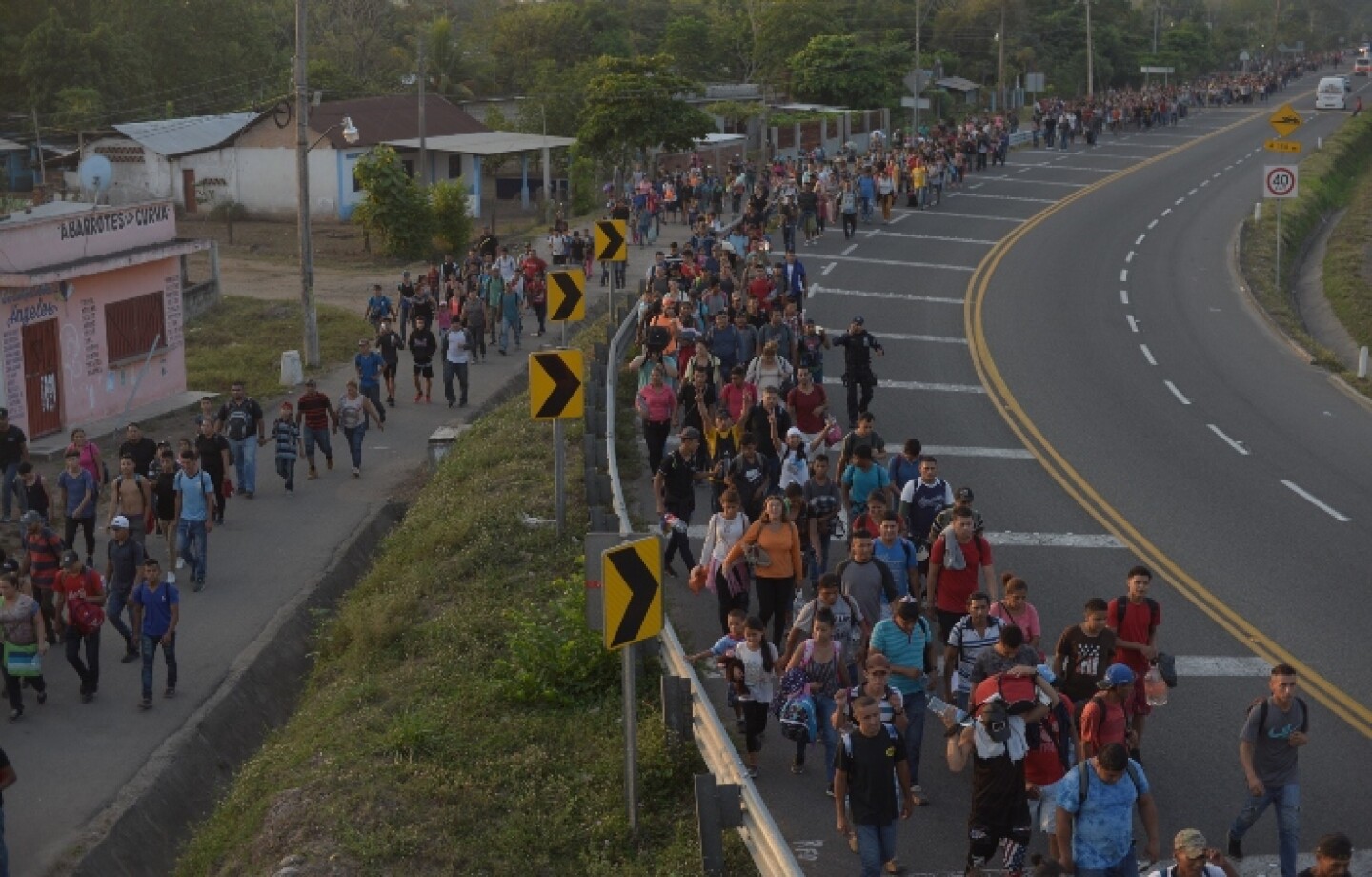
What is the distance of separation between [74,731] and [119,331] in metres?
13.7

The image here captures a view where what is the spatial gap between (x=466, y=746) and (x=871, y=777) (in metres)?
3.69

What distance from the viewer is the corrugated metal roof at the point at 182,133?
183 ft

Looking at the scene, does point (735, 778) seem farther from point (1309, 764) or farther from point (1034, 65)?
point (1034, 65)

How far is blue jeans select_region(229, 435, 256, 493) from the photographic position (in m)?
21.8

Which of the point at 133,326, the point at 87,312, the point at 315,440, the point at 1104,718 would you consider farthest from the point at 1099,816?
the point at 133,326

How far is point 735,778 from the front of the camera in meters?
10.0

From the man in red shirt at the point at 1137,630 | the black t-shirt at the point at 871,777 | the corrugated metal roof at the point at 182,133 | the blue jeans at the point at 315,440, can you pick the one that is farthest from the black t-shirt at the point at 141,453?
the corrugated metal roof at the point at 182,133

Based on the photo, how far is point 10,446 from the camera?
65.9ft

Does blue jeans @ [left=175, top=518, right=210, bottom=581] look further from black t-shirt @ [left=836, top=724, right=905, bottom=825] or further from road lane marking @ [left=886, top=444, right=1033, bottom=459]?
black t-shirt @ [left=836, top=724, right=905, bottom=825]

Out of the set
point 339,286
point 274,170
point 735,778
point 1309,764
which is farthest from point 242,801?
point 274,170

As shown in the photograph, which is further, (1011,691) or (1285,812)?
(1285,812)

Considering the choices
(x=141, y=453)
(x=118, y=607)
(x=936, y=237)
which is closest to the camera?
(x=118, y=607)

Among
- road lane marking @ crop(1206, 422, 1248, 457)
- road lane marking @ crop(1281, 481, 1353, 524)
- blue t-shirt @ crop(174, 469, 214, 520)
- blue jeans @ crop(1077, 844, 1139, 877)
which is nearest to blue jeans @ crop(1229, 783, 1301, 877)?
blue jeans @ crop(1077, 844, 1139, 877)

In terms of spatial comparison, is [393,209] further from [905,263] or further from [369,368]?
[369,368]
